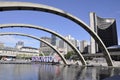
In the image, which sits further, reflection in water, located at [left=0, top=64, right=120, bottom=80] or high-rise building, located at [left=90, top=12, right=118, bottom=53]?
high-rise building, located at [left=90, top=12, right=118, bottom=53]

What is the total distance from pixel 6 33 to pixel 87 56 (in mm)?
74883

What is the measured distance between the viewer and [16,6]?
22125mm

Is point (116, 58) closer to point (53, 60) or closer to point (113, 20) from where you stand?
point (53, 60)

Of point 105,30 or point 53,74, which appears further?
point 105,30

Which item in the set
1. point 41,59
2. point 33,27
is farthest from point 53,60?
point 33,27

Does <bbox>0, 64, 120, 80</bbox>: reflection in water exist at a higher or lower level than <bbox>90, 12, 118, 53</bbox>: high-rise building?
lower

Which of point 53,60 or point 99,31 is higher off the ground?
point 99,31

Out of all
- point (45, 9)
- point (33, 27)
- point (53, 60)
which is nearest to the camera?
point (45, 9)

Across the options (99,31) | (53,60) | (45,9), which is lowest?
(53,60)

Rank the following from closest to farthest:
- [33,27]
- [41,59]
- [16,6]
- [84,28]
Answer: [16,6], [84,28], [33,27], [41,59]

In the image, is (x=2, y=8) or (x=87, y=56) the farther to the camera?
(x=87, y=56)

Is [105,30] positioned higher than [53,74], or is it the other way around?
[105,30]

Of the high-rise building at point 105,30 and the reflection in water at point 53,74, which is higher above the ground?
the high-rise building at point 105,30

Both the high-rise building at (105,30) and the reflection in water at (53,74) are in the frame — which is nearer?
the reflection in water at (53,74)
